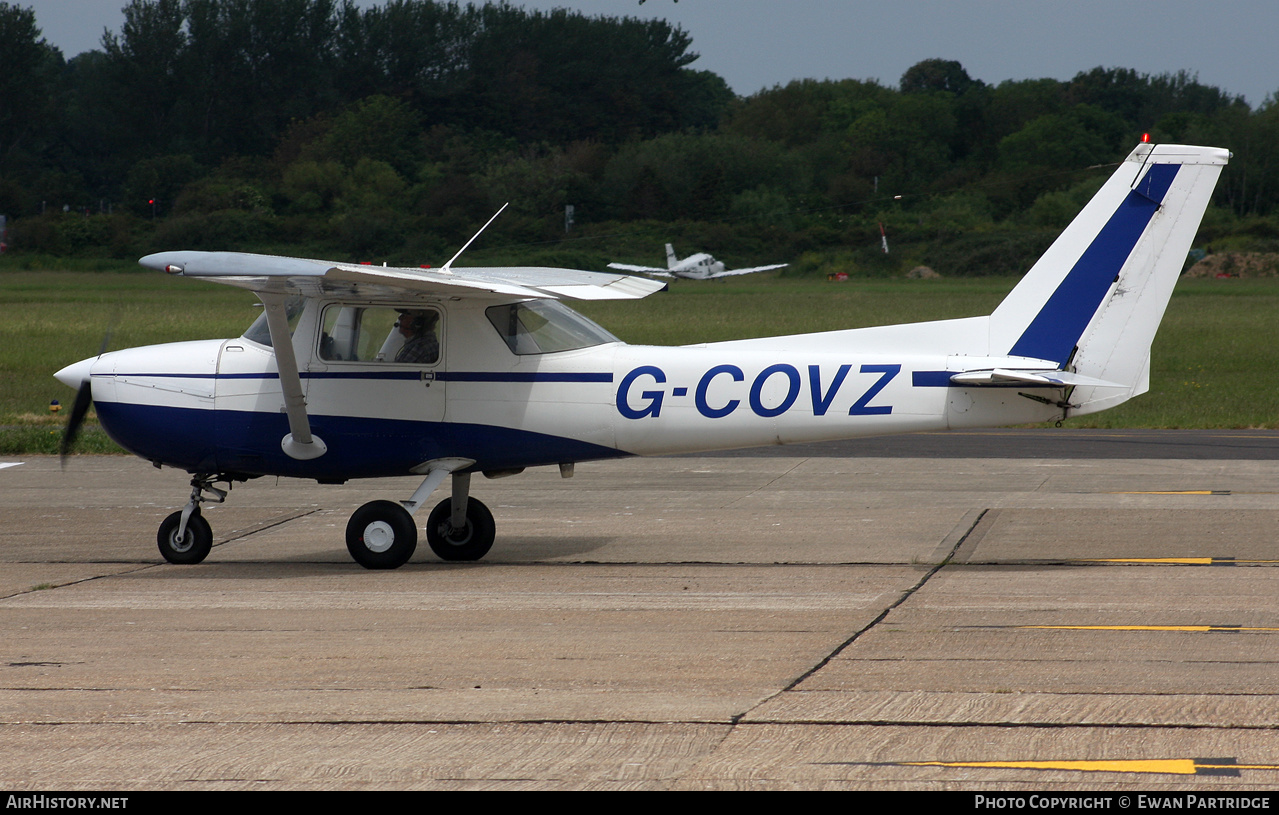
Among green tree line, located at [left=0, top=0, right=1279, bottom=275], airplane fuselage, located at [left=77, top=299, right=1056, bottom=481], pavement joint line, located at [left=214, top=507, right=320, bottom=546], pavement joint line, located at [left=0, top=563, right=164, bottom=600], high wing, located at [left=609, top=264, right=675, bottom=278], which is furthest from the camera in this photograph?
green tree line, located at [left=0, top=0, right=1279, bottom=275]

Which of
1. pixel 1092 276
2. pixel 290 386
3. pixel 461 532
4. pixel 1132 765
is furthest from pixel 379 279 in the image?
pixel 1132 765

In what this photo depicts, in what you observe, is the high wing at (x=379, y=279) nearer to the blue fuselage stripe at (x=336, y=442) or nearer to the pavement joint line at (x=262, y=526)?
the blue fuselage stripe at (x=336, y=442)

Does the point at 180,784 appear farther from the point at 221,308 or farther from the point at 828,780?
the point at 221,308

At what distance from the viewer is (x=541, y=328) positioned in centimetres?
1034

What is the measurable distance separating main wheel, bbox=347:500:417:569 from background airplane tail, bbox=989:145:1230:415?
4.60m

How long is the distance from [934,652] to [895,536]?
403 cm

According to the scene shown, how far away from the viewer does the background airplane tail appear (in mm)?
9594

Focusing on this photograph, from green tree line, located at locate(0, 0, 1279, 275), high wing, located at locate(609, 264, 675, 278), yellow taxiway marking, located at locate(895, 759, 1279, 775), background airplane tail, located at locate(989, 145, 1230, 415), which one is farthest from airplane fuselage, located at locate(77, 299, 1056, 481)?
green tree line, located at locate(0, 0, 1279, 275)

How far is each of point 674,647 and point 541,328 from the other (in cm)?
362

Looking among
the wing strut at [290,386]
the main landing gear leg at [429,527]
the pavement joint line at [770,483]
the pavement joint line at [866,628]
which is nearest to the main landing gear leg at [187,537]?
the wing strut at [290,386]

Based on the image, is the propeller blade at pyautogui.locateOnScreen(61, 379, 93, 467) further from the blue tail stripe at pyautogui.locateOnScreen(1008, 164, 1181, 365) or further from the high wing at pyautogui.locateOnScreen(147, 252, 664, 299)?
the blue tail stripe at pyautogui.locateOnScreen(1008, 164, 1181, 365)

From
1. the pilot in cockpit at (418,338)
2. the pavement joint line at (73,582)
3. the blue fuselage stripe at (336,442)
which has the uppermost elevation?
the pilot in cockpit at (418,338)

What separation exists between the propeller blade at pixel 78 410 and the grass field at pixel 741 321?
70cm

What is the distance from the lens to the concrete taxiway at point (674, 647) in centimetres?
538
